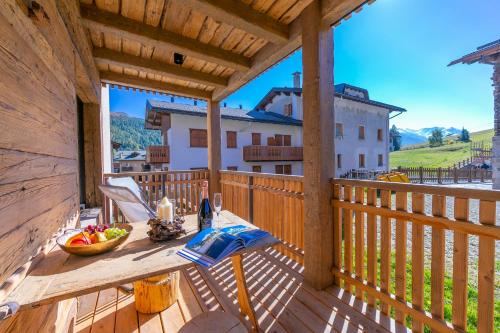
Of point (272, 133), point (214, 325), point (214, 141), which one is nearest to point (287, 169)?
point (272, 133)

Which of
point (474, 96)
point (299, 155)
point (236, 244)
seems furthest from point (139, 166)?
point (474, 96)

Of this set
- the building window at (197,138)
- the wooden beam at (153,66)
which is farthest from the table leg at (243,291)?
the building window at (197,138)

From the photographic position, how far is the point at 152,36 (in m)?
2.33

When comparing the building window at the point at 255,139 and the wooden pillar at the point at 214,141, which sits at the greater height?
the building window at the point at 255,139

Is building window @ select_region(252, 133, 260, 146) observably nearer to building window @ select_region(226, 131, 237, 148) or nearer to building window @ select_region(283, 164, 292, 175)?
building window @ select_region(226, 131, 237, 148)

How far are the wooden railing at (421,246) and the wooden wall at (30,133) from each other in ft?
6.55

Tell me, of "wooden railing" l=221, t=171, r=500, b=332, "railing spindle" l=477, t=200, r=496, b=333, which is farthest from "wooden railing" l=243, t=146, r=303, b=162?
"railing spindle" l=477, t=200, r=496, b=333

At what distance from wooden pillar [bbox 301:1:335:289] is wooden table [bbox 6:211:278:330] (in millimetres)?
968

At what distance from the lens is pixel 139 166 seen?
77.3 feet

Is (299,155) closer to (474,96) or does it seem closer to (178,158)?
(178,158)

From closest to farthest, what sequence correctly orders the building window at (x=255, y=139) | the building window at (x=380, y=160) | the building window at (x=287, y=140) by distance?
the building window at (x=255, y=139), the building window at (x=287, y=140), the building window at (x=380, y=160)

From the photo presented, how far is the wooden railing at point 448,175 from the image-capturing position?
13.5 m

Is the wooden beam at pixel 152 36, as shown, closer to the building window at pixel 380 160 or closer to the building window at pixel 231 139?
the building window at pixel 231 139

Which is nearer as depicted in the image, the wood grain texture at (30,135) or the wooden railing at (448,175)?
the wood grain texture at (30,135)
